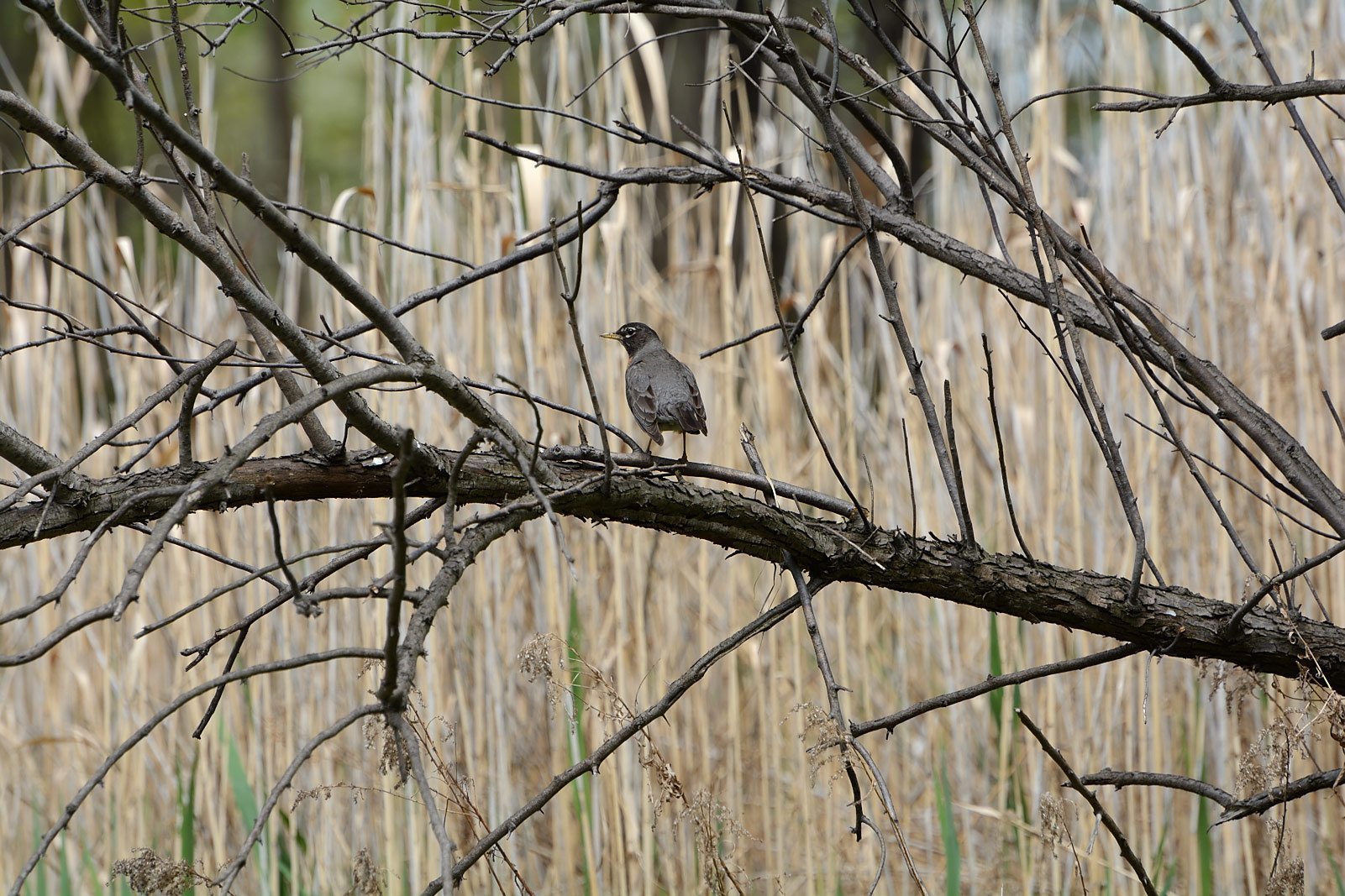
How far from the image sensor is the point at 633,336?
2.97m

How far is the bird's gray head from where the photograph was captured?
2.92 meters

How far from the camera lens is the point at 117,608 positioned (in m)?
0.82

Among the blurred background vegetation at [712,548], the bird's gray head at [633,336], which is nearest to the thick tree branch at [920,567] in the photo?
the blurred background vegetation at [712,548]

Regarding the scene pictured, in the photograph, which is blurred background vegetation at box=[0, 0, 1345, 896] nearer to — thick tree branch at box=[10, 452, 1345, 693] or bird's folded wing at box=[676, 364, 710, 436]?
bird's folded wing at box=[676, 364, 710, 436]

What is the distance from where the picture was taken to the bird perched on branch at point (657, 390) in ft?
9.15

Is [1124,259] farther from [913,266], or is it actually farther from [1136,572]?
[1136,572]

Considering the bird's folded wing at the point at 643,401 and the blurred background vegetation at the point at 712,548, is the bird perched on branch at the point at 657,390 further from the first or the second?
the blurred background vegetation at the point at 712,548

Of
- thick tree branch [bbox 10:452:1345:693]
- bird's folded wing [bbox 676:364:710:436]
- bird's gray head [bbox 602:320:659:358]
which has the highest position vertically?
bird's gray head [bbox 602:320:659:358]

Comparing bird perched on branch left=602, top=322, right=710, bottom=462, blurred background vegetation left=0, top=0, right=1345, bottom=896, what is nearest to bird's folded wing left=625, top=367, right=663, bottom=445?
bird perched on branch left=602, top=322, right=710, bottom=462

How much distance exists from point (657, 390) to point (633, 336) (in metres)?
0.19

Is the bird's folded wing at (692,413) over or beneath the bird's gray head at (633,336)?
beneath

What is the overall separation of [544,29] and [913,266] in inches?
95.1

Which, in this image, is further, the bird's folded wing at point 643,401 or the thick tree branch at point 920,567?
the bird's folded wing at point 643,401

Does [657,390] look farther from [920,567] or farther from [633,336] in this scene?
[920,567]
